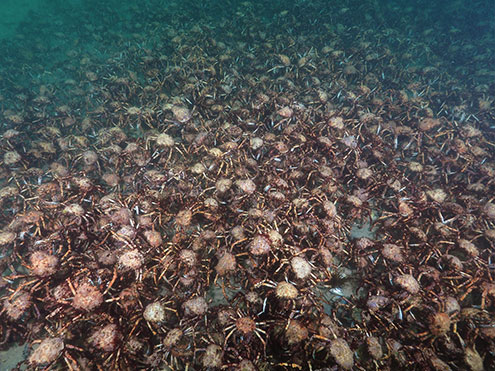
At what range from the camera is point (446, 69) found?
17234 mm

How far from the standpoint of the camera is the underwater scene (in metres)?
4.91

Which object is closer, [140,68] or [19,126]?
[19,126]

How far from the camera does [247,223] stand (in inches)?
252

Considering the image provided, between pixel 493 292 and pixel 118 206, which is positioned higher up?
pixel 118 206

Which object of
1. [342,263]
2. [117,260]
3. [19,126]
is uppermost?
[19,126]

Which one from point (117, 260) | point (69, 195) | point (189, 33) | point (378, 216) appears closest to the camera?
point (117, 260)

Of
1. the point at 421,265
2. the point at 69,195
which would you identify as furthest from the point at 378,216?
the point at 69,195

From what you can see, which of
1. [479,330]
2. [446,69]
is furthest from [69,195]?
[446,69]

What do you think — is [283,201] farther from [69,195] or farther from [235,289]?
[69,195]

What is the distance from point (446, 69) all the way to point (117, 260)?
893 inches

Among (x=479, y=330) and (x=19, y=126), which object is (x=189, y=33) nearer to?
(x=19, y=126)

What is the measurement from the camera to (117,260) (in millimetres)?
5527

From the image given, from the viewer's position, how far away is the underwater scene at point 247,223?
16.1ft

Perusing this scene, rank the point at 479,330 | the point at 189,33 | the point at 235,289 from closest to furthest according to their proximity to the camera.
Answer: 1. the point at 479,330
2. the point at 235,289
3. the point at 189,33
